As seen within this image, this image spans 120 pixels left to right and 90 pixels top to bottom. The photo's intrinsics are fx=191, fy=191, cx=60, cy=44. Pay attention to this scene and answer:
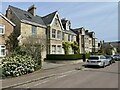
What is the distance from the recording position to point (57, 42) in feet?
123

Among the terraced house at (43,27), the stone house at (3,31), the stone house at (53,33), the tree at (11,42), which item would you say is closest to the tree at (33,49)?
the tree at (11,42)

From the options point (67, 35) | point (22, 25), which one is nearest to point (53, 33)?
point (67, 35)

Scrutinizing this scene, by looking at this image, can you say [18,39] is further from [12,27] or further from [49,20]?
[49,20]

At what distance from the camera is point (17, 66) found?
57.3 feet

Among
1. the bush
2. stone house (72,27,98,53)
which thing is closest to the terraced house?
stone house (72,27,98,53)

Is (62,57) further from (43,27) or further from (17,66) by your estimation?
(17,66)

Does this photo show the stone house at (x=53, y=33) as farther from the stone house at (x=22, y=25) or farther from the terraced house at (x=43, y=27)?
the stone house at (x=22, y=25)

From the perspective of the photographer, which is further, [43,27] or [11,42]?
[43,27]

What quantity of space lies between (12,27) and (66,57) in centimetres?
992

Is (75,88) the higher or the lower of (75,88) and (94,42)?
the lower

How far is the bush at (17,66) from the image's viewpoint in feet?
54.5

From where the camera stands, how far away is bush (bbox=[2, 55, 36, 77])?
54.5ft

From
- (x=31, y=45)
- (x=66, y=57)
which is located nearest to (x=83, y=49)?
(x=66, y=57)

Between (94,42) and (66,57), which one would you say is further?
(94,42)
